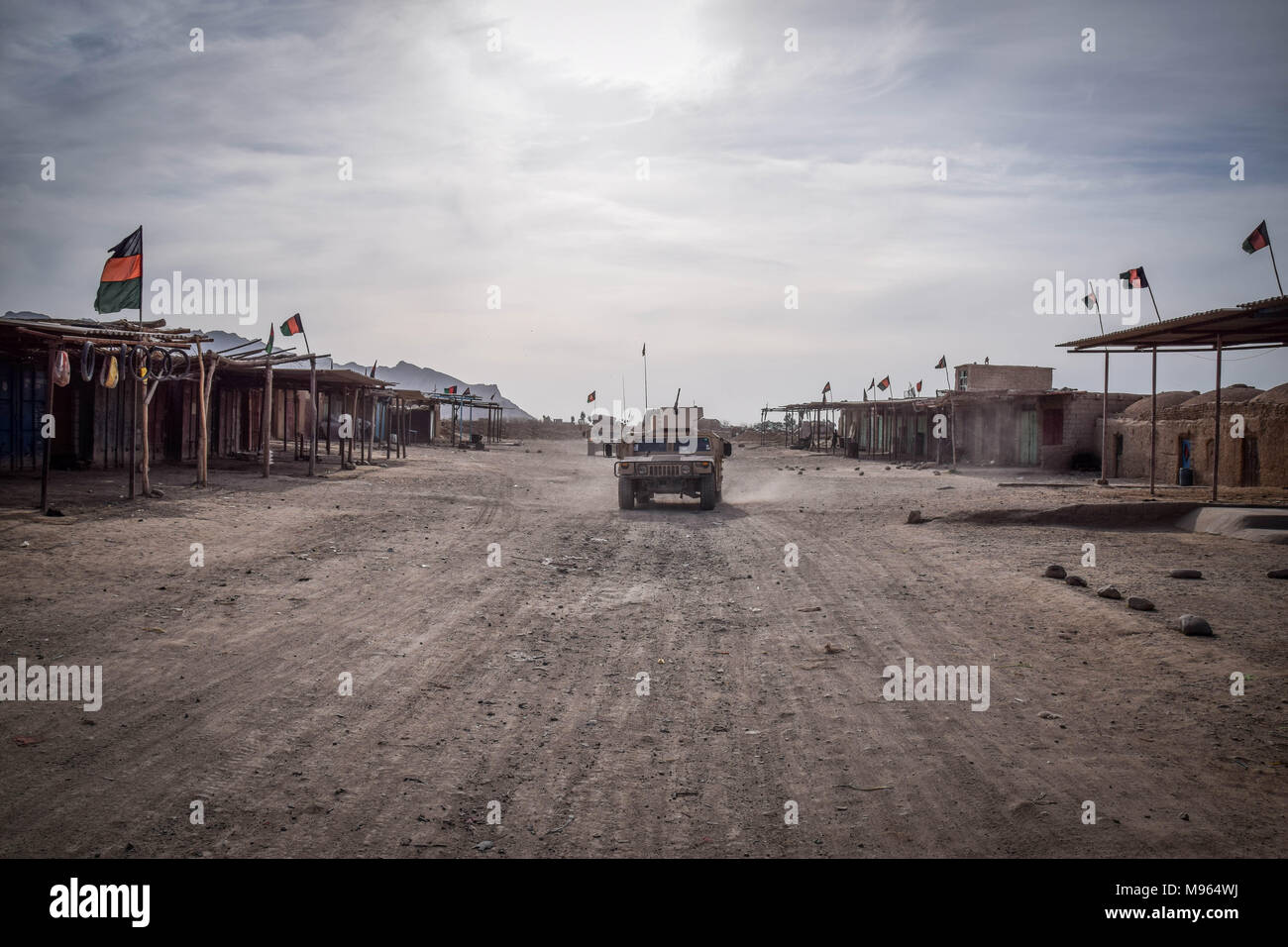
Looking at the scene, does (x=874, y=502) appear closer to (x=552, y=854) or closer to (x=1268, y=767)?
(x=1268, y=767)

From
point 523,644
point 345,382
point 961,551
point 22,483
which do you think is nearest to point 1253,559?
point 961,551

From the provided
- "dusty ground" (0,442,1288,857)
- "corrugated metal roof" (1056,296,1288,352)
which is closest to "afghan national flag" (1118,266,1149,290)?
"corrugated metal roof" (1056,296,1288,352)

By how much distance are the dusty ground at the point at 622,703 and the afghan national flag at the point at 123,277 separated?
4.34m

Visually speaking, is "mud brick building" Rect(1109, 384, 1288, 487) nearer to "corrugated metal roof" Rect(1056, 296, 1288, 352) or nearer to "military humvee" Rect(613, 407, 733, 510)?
"corrugated metal roof" Rect(1056, 296, 1288, 352)

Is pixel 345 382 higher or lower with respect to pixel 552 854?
higher

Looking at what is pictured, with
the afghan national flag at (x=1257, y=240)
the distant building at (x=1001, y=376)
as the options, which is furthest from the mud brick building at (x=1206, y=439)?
the distant building at (x=1001, y=376)

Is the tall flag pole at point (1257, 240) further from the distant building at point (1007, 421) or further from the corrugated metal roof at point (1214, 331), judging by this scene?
the distant building at point (1007, 421)

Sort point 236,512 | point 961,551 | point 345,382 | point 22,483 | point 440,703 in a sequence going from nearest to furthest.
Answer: point 440,703, point 961,551, point 236,512, point 22,483, point 345,382

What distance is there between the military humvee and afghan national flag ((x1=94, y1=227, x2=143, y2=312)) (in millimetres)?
9717

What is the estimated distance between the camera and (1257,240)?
51.1ft

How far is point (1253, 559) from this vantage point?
1064 cm

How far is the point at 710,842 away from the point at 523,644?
3659 mm

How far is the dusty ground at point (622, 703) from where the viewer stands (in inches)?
147

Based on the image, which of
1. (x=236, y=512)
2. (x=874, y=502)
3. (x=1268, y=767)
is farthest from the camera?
(x=874, y=502)
